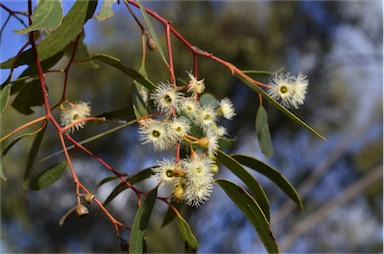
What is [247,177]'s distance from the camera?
65cm

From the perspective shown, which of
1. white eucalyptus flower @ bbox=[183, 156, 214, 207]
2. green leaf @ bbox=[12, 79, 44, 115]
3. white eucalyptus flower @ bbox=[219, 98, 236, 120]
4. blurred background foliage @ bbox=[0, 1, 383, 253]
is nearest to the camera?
white eucalyptus flower @ bbox=[183, 156, 214, 207]

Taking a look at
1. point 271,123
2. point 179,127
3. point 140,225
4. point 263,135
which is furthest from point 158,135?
point 271,123

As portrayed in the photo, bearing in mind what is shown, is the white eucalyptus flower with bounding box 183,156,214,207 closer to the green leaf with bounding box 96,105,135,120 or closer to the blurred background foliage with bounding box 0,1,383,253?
the green leaf with bounding box 96,105,135,120

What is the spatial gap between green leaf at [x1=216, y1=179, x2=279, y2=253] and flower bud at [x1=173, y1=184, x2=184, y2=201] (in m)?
0.09

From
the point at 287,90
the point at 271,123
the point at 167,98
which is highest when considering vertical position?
the point at 271,123

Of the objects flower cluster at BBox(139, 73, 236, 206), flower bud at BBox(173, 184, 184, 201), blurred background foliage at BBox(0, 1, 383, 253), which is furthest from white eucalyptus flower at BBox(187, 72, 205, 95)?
blurred background foliage at BBox(0, 1, 383, 253)

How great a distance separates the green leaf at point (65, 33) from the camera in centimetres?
62

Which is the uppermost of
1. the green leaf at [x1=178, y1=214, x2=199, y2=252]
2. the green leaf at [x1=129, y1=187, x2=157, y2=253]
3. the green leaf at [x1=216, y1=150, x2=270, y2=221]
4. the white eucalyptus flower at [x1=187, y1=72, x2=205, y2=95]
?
the white eucalyptus flower at [x1=187, y1=72, x2=205, y2=95]

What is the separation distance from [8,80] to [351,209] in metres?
6.02

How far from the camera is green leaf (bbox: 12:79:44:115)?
2.61 feet

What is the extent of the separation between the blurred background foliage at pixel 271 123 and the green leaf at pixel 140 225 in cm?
483

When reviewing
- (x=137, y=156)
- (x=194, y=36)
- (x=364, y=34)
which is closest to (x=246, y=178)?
(x=137, y=156)

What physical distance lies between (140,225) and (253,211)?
133 mm

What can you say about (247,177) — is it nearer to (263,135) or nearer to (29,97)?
(263,135)
